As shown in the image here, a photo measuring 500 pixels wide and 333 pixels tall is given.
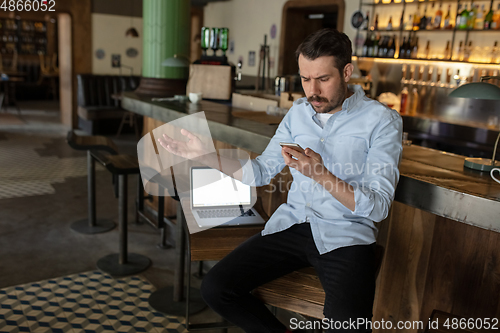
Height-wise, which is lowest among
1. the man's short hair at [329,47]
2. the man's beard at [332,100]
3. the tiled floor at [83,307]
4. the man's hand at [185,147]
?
the tiled floor at [83,307]

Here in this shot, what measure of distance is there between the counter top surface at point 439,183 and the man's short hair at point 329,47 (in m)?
0.52

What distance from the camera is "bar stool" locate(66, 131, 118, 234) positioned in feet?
11.9

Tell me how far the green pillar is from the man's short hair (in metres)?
2.87

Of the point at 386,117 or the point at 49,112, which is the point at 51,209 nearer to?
the point at 386,117

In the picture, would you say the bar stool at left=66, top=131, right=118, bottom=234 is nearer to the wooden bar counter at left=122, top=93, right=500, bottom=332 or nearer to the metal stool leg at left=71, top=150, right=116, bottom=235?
the metal stool leg at left=71, top=150, right=116, bottom=235

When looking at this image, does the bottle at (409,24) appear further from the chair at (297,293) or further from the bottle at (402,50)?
the chair at (297,293)

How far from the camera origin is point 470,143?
187 inches

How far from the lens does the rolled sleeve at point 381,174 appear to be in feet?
5.08

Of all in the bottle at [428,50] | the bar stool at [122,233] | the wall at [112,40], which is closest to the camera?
the bar stool at [122,233]

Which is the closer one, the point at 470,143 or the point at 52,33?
the point at 470,143

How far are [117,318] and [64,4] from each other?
754cm

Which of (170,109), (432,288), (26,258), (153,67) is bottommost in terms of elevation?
(26,258)

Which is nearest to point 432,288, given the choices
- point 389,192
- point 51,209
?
point 389,192

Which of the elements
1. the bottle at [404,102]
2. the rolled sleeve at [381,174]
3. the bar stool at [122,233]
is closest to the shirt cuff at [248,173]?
the rolled sleeve at [381,174]
